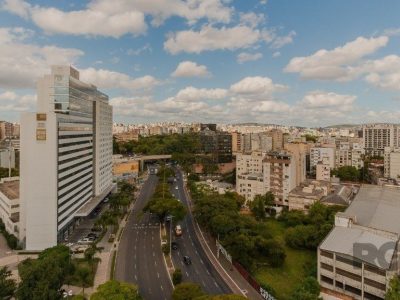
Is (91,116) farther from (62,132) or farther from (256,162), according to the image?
(256,162)

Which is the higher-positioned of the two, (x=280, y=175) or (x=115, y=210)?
(x=280, y=175)

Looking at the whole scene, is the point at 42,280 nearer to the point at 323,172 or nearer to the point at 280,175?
the point at 280,175

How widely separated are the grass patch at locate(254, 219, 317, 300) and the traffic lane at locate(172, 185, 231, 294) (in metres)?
5.38

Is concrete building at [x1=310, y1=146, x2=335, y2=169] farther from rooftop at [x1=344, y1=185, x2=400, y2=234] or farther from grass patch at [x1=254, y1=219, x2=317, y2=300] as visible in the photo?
grass patch at [x1=254, y1=219, x2=317, y2=300]

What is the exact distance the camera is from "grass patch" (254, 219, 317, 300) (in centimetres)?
3934

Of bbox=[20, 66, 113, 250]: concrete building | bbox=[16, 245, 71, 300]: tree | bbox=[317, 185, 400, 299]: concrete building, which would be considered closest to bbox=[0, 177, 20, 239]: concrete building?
bbox=[20, 66, 113, 250]: concrete building

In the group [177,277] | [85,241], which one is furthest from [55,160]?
[177,277]

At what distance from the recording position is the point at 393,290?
28984 millimetres

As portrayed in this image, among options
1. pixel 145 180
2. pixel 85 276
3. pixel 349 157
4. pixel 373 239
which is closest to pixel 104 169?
pixel 145 180

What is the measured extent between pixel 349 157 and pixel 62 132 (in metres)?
97.0

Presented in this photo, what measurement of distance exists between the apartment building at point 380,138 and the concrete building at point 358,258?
12117 cm

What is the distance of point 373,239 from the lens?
37.8m

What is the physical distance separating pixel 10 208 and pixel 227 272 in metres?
35.8

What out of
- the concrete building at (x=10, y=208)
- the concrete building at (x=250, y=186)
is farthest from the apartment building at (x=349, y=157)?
the concrete building at (x=10, y=208)
